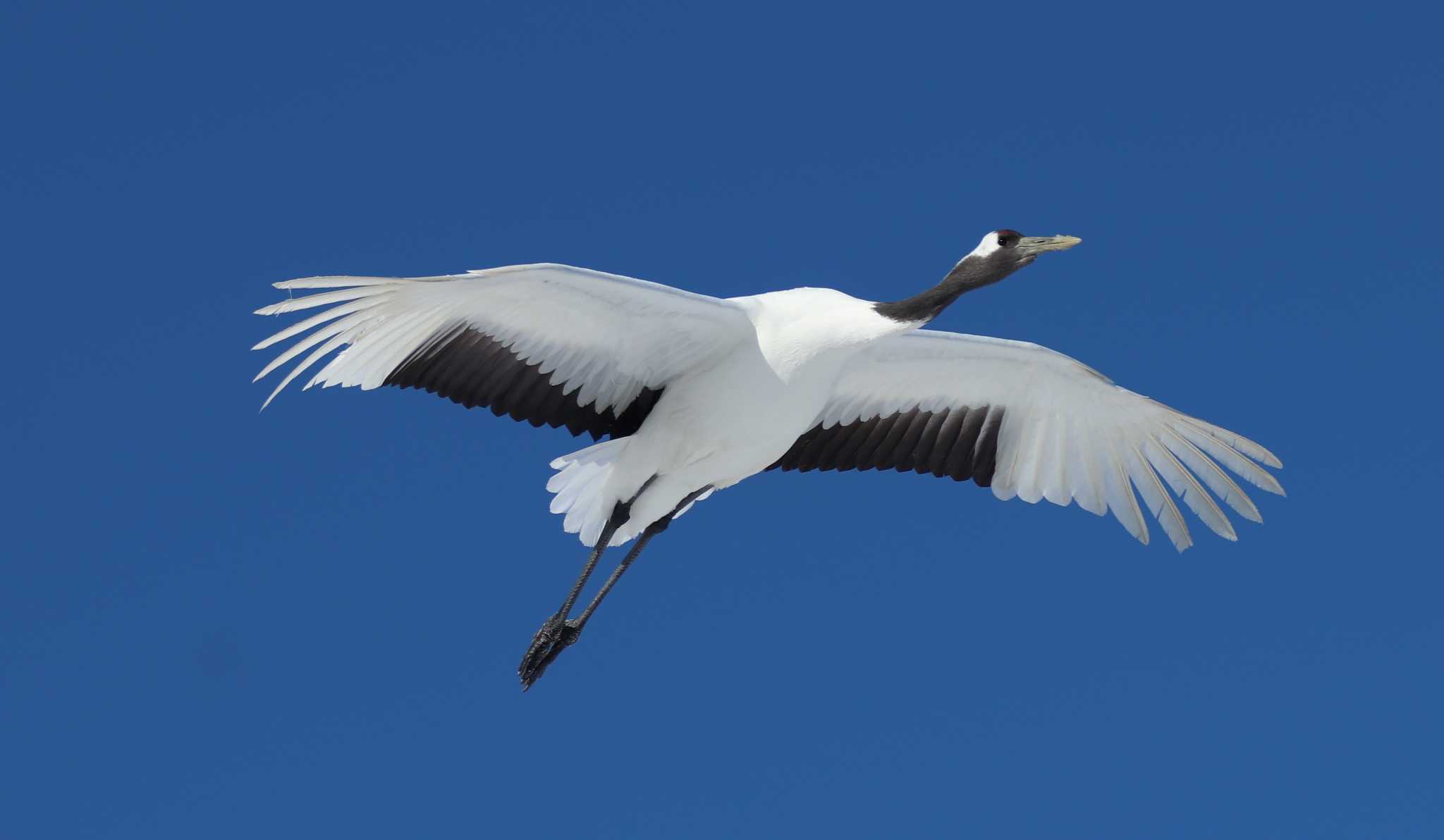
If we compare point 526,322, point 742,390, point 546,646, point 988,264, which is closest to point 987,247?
point 988,264

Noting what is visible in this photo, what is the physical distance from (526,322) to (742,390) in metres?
1.67

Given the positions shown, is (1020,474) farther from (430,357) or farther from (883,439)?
(430,357)

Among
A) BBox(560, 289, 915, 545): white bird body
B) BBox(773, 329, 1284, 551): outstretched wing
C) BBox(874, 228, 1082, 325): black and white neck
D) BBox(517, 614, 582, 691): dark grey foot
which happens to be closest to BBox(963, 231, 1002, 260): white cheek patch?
BBox(874, 228, 1082, 325): black and white neck

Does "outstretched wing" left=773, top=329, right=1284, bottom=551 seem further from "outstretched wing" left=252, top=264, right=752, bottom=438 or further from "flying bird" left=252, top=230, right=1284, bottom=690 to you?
"outstretched wing" left=252, top=264, right=752, bottom=438

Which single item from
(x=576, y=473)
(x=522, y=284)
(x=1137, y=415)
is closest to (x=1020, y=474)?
(x=1137, y=415)

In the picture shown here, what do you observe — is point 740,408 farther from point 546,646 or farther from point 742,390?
point 546,646

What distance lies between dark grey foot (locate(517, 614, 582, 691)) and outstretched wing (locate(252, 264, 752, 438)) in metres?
1.53

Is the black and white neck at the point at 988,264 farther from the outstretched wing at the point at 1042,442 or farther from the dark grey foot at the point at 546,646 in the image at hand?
the dark grey foot at the point at 546,646

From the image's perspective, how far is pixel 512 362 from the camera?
1404 centimetres

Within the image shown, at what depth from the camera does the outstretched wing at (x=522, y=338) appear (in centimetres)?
1315

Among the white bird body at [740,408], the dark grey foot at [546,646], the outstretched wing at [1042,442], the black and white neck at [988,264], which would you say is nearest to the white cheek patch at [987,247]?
the black and white neck at [988,264]

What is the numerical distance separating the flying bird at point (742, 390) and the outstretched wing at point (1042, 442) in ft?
0.05

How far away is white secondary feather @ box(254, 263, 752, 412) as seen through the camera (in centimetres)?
1310

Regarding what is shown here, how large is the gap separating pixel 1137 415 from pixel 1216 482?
0.84 metres
